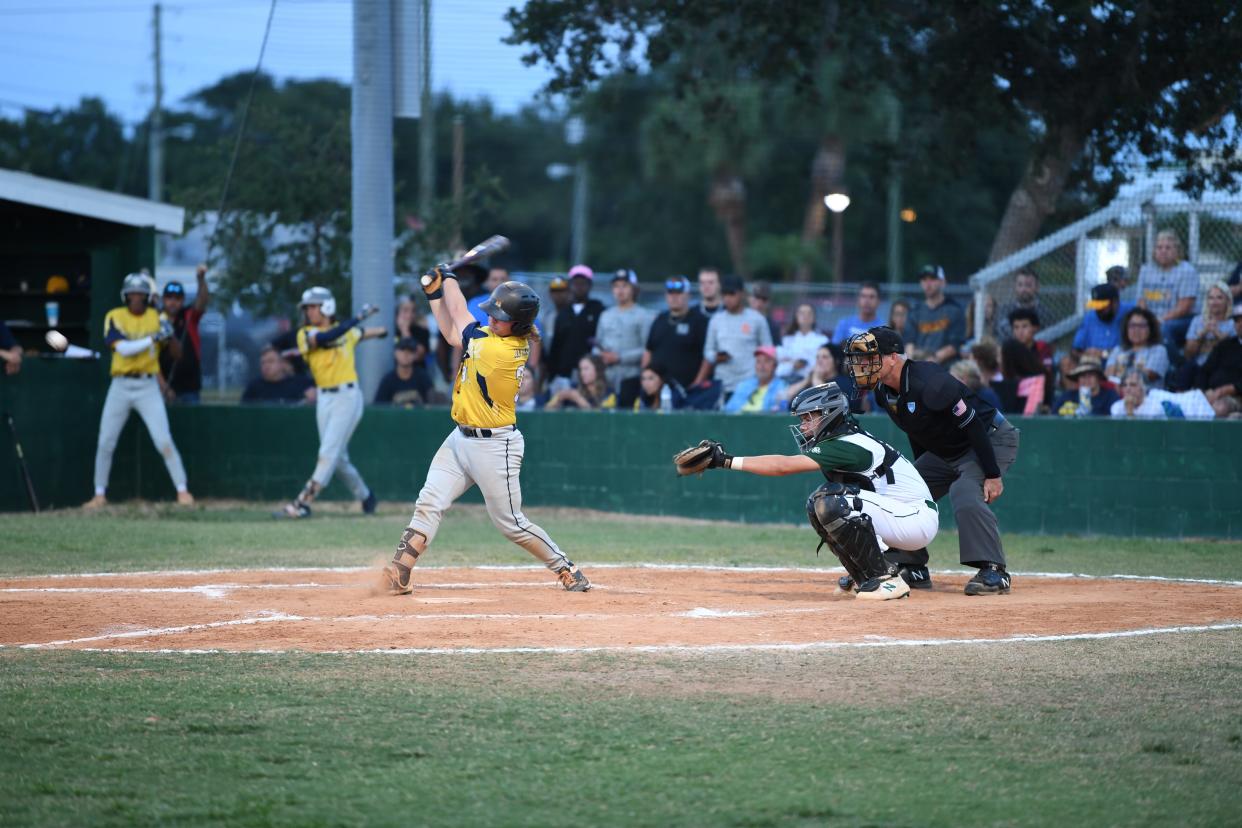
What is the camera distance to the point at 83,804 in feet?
15.0

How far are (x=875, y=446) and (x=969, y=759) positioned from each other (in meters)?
3.82

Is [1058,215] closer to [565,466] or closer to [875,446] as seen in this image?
[565,466]

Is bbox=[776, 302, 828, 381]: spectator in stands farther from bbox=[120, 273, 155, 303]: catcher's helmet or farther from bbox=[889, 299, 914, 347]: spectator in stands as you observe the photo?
bbox=[120, 273, 155, 303]: catcher's helmet

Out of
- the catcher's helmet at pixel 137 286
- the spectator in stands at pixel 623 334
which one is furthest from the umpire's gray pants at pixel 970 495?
the catcher's helmet at pixel 137 286

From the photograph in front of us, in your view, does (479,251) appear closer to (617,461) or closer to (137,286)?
(617,461)

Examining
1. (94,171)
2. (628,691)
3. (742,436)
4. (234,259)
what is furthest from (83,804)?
(94,171)

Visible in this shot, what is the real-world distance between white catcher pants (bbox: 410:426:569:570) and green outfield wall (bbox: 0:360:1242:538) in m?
5.05

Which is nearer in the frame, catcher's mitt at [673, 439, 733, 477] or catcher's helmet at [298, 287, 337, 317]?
catcher's mitt at [673, 439, 733, 477]

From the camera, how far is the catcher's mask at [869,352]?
866 cm

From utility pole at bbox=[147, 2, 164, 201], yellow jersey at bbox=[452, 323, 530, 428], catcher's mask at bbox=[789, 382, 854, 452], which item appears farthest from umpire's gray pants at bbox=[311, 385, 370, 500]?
utility pole at bbox=[147, 2, 164, 201]

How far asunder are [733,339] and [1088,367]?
3.58 m

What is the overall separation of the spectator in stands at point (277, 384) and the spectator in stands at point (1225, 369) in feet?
30.8

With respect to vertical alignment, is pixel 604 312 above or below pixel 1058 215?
below

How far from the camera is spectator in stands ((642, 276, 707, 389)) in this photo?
50.0 ft
